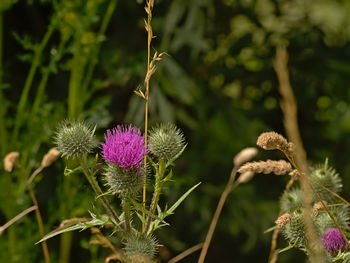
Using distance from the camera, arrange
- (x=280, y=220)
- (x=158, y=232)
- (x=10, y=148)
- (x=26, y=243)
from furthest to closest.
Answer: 1. (x=158, y=232)
2. (x=10, y=148)
3. (x=26, y=243)
4. (x=280, y=220)

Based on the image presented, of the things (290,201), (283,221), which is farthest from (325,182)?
(283,221)

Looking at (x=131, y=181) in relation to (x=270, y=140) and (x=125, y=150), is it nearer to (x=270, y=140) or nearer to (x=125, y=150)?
(x=125, y=150)

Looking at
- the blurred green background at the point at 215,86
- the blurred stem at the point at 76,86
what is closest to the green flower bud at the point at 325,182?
the blurred stem at the point at 76,86

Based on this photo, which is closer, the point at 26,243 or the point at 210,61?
the point at 26,243

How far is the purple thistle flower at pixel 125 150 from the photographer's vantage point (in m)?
1.37

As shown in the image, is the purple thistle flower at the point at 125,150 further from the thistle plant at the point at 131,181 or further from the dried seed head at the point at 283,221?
the dried seed head at the point at 283,221

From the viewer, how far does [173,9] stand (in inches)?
153

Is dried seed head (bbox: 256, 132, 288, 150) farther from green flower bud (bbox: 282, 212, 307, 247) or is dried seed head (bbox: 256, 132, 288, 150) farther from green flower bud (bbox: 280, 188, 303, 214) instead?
green flower bud (bbox: 280, 188, 303, 214)

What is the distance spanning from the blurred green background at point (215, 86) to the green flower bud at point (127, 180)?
85.8 inches

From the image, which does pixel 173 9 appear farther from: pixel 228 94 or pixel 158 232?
pixel 158 232

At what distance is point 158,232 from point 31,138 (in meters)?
1.42

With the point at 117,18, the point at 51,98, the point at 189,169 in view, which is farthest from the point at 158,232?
the point at 117,18

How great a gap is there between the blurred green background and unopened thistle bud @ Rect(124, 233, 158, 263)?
7.44ft

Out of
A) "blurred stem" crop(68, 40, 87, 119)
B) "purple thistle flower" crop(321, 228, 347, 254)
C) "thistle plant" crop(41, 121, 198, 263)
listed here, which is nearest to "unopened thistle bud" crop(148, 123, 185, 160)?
"thistle plant" crop(41, 121, 198, 263)
